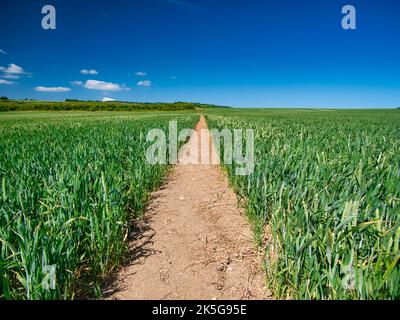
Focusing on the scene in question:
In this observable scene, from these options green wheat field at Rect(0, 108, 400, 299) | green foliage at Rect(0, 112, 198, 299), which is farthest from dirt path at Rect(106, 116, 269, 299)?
green foliage at Rect(0, 112, 198, 299)

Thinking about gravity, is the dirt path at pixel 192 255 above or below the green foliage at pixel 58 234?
below

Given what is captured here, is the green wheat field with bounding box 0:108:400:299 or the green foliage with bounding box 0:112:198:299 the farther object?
the green foliage with bounding box 0:112:198:299

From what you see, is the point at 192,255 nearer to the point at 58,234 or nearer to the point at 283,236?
the point at 283,236

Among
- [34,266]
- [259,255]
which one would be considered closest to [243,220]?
[259,255]

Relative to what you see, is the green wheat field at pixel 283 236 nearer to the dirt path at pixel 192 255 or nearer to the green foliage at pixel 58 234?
the green foliage at pixel 58 234

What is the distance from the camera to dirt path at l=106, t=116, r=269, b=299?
8.79ft

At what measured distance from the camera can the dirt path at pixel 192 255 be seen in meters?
2.68

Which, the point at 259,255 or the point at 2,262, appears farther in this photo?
the point at 259,255

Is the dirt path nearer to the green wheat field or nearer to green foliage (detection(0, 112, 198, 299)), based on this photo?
the green wheat field

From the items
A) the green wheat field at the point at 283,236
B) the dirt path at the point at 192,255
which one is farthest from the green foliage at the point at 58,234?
the dirt path at the point at 192,255
